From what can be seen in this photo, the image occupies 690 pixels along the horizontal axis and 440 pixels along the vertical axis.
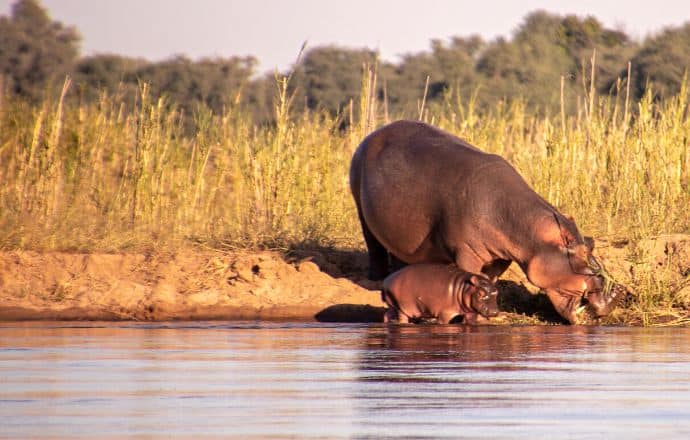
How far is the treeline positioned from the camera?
105 ft

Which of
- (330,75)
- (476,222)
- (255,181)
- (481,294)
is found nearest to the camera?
(481,294)

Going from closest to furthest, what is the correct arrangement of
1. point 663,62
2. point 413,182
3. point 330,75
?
point 413,182 < point 663,62 < point 330,75

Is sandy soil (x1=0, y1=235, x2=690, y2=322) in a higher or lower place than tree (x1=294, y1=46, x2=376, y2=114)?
lower

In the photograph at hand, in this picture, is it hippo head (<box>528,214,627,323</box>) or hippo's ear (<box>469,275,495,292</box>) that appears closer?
hippo's ear (<box>469,275,495,292</box>)

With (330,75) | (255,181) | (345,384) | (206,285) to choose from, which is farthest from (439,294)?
(330,75)

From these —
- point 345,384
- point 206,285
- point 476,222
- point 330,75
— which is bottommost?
point 345,384

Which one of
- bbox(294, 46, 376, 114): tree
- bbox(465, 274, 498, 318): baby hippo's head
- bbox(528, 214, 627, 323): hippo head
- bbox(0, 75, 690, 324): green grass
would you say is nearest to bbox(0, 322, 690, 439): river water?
bbox(465, 274, 498, 318): baby hippo's head

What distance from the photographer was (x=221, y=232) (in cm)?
1212

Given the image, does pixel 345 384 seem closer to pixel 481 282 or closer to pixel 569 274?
pixel 481 282

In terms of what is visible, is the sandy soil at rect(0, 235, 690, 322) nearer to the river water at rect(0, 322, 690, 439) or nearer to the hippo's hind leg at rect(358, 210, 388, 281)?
the hippo's hind leg at rect(358, 210, 388, 281)

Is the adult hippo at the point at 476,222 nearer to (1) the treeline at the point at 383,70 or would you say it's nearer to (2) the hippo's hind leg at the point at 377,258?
(2) the hippo's hind leg at the point at 377,258

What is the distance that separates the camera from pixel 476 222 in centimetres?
991

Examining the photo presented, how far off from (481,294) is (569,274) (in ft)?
2.15

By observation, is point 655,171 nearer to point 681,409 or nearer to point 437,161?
point 437,161
